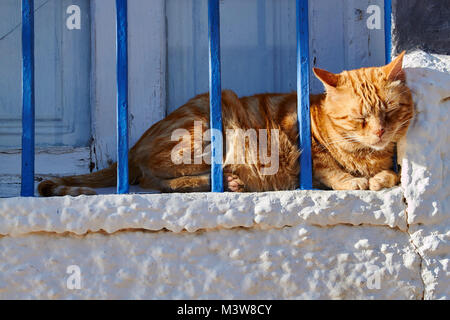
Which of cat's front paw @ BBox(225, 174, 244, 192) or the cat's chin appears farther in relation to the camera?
cat's front paw @ BBox(225, 174, 244, 192)

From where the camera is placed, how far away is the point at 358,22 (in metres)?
3.43

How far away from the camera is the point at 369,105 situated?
2369 mm

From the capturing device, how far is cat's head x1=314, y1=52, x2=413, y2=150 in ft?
7.54

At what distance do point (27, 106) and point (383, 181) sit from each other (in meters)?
1.69

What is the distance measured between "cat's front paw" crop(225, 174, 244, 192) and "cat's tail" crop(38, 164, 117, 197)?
2.27 ft

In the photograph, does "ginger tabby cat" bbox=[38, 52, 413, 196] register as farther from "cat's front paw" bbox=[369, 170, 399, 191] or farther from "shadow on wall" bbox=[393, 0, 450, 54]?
"shadow on wall" bbox=[393, 0, 450, 54]

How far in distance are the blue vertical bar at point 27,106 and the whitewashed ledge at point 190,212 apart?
0.39ft

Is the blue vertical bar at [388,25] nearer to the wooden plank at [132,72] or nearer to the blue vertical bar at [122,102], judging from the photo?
the blue vertical bar at [122,102]

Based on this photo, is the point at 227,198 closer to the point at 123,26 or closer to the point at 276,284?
the point at 276,284

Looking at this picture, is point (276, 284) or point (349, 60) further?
point (349, 60)

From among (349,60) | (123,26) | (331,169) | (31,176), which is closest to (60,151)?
(31,176)

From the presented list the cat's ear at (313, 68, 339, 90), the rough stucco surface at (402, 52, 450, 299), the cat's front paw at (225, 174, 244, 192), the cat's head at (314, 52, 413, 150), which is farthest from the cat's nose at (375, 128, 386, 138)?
the cat's front paw at (225, 174, 244, 192)

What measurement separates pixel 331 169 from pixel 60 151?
1891 mm

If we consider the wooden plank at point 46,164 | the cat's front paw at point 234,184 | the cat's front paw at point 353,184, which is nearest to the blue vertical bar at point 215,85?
the cat's front paw at point 234,184
